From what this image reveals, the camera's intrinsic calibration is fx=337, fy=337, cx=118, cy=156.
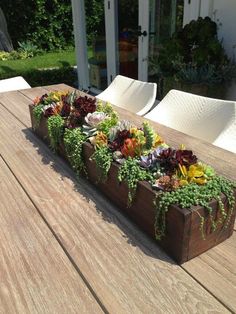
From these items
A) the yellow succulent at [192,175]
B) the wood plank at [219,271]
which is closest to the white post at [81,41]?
the yellow succulent at [192,175]

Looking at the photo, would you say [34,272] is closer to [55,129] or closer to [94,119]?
[94,119]

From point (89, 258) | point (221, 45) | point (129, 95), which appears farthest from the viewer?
point (221, 45)

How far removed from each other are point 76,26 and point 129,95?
3.76 meters

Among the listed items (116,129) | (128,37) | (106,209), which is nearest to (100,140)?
(116,129)

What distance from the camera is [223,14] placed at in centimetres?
315

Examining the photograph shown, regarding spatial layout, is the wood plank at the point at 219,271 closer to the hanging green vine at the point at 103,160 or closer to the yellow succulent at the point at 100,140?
the hanging green vine at the point at 103,160

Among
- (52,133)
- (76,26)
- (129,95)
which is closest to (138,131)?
(52,133)

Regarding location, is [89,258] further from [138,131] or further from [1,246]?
[138,131]

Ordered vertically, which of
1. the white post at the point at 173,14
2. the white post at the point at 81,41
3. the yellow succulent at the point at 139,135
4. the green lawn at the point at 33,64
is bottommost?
the green lawn at the point at 33,64

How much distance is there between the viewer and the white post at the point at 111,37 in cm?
470

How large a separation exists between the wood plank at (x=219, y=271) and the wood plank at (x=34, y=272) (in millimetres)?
254

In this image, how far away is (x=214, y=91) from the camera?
3.21 m

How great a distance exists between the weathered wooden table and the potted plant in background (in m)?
2.07

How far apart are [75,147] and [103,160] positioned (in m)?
0.21
